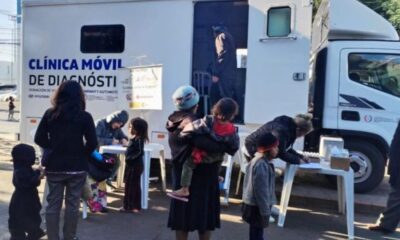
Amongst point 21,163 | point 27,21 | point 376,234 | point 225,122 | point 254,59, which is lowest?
point 376,234

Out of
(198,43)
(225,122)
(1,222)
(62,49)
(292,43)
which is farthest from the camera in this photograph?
(62,49)

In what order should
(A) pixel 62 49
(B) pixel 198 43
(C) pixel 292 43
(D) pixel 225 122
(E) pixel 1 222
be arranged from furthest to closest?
(A) pixel 62 49 → (B) pixel 198 43 → (C) pixel 292 43 → (E) pixel 1 222 → (D) pixel 225 122

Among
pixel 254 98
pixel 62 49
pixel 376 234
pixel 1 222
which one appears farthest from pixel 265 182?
pixel 62 49

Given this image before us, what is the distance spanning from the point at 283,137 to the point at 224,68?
2044 millimetres

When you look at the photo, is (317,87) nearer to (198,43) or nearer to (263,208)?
(198,43)

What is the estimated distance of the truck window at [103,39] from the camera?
7188 mm

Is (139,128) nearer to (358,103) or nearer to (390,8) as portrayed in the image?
(358,103)

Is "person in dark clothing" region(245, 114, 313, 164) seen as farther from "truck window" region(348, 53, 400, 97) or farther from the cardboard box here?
"truck window" region(348, 53, 400, 97)

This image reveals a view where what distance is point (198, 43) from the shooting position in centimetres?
688

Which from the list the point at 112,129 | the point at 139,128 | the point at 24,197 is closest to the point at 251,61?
the point at 139,128

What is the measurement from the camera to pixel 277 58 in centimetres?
638

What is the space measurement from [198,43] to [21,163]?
140 inches

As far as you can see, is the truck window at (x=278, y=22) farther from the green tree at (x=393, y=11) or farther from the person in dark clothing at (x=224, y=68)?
the green tree at (x=393, y=11)

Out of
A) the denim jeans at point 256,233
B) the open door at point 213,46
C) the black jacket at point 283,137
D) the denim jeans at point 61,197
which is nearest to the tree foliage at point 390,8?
the open door at point 213,46
